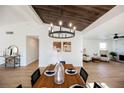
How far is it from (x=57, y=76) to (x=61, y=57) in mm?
5676

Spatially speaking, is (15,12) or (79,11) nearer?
(79,11)

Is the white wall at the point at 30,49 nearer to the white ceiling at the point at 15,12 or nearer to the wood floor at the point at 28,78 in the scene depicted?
the white ceiling at the point at 15,12

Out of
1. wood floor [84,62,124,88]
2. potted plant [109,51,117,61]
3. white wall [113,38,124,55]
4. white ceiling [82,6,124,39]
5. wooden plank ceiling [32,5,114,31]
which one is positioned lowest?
wood floor [84,62,124,88]

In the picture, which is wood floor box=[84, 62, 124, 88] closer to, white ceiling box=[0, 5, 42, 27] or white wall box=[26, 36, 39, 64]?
white ceiling box=[0, 5, 42, 27]

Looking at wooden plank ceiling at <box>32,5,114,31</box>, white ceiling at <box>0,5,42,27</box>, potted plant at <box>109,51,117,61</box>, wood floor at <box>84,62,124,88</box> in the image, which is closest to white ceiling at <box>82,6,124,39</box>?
wooden plank ceiling at <box>32,5,114,31</box>

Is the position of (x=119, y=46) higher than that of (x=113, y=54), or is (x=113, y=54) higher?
(x=119, y=46)

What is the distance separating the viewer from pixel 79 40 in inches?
311

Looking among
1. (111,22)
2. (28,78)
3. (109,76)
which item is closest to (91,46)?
(109,76)

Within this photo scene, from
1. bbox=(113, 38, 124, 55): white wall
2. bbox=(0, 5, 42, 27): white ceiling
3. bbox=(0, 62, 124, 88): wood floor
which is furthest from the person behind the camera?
bbox=(113, 38, 124, 55): white wall

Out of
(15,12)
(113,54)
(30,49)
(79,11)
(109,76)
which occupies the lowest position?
(109,76)

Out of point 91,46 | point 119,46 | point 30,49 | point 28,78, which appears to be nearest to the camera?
point 28,78

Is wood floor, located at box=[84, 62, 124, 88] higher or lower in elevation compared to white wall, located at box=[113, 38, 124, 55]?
lower

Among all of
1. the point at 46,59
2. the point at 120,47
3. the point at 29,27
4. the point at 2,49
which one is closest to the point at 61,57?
the point at 46,59

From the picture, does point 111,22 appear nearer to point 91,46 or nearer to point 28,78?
point 28,78
